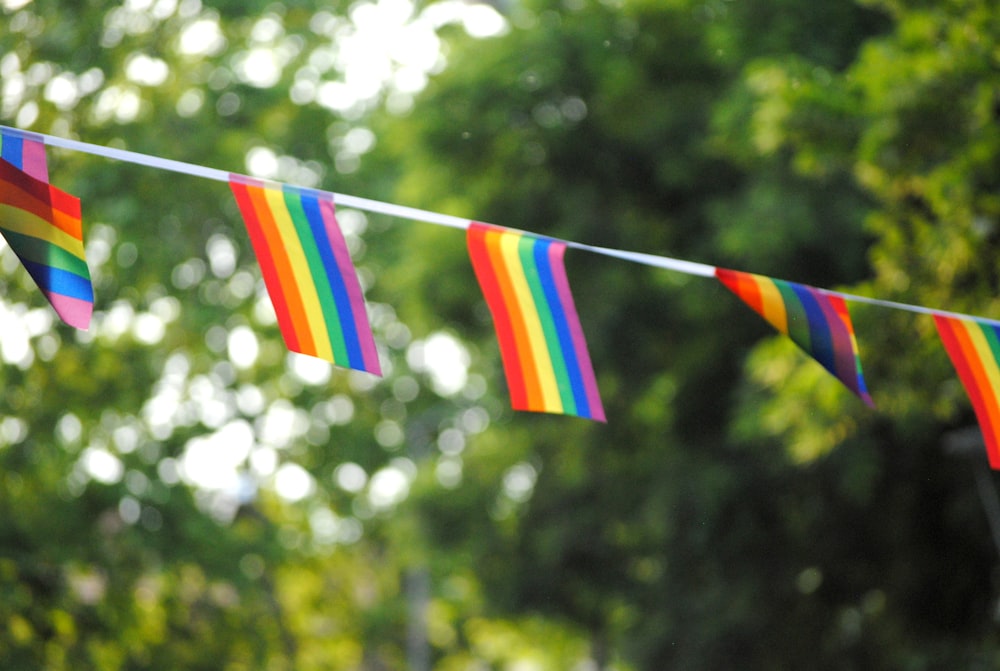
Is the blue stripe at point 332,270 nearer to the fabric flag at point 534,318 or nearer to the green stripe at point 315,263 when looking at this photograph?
the green stripe at point 315,263

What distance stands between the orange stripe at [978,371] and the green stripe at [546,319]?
1.77m

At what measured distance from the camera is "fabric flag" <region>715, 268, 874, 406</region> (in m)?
4.20

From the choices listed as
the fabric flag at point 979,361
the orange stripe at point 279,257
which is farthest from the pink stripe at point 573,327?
the fabric flag at point 979,361

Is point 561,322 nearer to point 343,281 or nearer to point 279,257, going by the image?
point 343,281

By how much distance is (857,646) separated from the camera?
10.5 meters

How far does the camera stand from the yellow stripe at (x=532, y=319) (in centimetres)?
409

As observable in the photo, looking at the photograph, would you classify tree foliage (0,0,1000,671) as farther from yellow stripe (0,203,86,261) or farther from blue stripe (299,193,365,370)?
yellow stripe (0,203,86,261)

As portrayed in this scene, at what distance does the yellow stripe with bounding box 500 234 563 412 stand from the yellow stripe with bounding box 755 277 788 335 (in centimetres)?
84

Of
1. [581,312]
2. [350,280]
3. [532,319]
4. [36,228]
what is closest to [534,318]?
[532,319]

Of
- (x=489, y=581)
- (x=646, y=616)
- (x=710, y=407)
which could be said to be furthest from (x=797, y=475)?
(x=489, y=581)

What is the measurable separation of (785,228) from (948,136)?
8.44ft

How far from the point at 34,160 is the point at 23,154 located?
37 mm

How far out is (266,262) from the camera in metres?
3.84

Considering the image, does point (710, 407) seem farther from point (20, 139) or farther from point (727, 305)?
point (20, 139)
